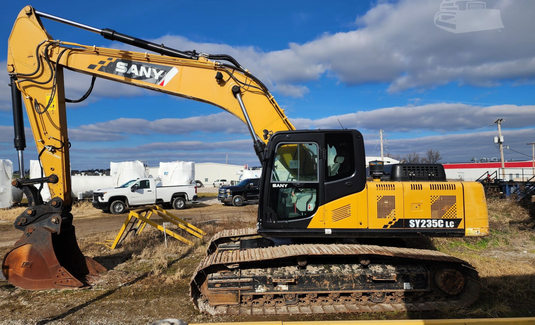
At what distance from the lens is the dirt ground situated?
528 cm

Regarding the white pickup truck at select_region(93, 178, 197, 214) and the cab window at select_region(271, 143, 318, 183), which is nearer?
the cab window at select_region(271, 143, 318, 183)

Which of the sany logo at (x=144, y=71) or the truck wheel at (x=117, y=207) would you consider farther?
the truck wheel at (x=117, y=207)

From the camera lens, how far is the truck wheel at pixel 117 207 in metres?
19.5

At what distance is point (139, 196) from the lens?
2033 centimetres

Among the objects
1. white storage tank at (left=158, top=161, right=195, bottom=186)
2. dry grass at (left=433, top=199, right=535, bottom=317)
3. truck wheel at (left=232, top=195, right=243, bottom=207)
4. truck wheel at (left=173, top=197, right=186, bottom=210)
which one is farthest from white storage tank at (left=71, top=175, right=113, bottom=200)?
dry grass at (left=433, top=199, right=535, bottom=317)

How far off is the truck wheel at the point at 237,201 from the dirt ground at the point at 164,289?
1243 cm

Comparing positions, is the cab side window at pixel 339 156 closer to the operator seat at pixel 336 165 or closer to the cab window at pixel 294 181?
the operator seat at pixel 336 165

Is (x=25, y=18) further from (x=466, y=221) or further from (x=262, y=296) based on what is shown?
(x=466, y=221)

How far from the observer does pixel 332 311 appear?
5.27 metres

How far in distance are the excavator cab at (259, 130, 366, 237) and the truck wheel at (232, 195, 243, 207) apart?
1762 cm

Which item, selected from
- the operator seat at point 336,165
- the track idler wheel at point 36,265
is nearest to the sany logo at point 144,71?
the track idler wheel at point 36,265

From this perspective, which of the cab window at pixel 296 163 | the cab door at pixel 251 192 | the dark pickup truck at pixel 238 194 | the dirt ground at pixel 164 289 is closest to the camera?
the dirt ground at pixel 164 289

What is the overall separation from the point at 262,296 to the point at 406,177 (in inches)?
126

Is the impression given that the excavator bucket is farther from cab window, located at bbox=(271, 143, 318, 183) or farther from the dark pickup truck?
the dark pickup truck
